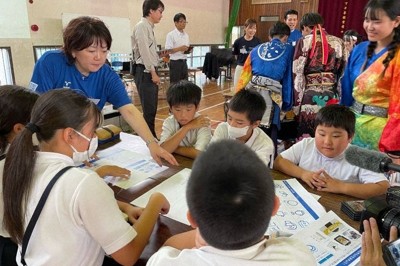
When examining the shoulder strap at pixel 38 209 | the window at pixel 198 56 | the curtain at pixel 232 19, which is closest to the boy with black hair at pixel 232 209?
the shoulder strap at pixel 38 209

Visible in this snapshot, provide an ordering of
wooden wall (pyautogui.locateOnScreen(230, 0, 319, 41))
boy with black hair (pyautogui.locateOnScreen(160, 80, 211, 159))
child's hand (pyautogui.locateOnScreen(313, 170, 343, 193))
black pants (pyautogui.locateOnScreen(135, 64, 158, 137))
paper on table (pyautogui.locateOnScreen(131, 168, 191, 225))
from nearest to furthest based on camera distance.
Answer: paper on table (pyautogui.locateOnScreen(131, 168, 191, 225)) → child's hand (pyautogui.locateOnScreen(313, 170, 343, 193)) → boy with black hair (pyautogui.locateOnScreen(160, 80, 211, 159)) → black pants (pyautogui.locateOnScreen(135, 64, 158, 137)) → wooden wall (pyautogui.locateOnScreen(230, 0, 319, 41))

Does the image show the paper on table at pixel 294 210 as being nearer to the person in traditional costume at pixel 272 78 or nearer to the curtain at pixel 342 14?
the person in traditional costume at pixel 272 78

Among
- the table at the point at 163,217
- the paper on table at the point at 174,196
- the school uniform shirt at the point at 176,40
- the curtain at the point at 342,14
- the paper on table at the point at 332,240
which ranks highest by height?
the curtain at the point at 342,14

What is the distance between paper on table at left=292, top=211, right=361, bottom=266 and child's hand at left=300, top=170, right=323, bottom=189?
26 centimetres

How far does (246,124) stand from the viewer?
160 centimetres

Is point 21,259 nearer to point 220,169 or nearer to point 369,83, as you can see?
point 220,169

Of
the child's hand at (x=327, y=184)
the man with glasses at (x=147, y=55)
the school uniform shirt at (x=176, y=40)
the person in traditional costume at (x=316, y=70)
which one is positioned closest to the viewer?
the child's hand at (x=327, y=184)

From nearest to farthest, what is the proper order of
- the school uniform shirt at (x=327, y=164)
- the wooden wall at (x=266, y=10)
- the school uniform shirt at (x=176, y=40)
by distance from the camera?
the school uniform shirt at (x=327, y=164)
the school uniform shirt at (x=176, y=40)
the wooden wall at (x=266, y=10)

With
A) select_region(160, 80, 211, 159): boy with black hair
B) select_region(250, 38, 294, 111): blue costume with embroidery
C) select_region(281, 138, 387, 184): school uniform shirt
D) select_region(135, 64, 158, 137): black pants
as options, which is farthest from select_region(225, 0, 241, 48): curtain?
select_region(281, 138, 387, 184): school uniform shirt

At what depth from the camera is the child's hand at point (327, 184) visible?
1.15 meters

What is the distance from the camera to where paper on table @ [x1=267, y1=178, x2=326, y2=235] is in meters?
0.92

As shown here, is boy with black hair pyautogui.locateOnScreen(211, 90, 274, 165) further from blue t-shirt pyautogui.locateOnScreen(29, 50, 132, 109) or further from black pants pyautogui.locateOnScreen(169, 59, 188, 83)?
black pants pyautogui.locateOnScreen(169, 59, 188, 83)

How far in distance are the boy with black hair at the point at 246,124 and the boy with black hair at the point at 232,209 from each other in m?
1.05

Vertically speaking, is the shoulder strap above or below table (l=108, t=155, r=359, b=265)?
above
